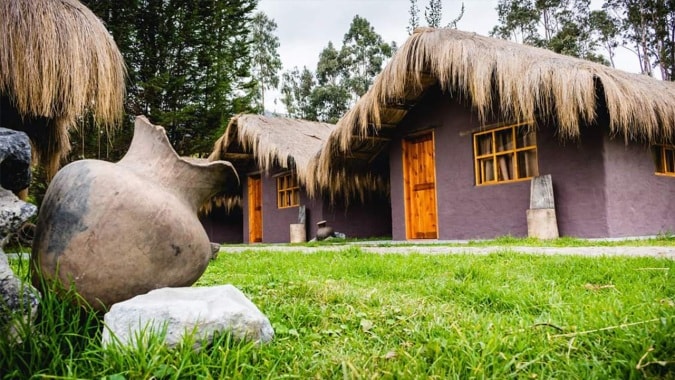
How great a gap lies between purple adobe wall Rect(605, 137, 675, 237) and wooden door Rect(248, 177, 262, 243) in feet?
30.8

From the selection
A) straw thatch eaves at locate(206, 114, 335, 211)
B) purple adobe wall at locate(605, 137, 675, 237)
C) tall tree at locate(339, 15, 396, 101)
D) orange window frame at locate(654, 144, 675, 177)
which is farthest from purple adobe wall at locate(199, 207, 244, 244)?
tall tree at locate(339, 15, 396, 101)

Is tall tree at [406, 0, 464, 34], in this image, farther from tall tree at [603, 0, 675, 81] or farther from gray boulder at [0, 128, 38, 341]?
gray boulder at [0, 128, 38, 341]

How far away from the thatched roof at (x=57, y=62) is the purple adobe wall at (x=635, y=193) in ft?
22.5

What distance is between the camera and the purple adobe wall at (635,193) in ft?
21.3

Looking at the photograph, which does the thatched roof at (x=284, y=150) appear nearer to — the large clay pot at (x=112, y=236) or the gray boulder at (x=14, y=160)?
the large clay pot at (x=112, y=236)

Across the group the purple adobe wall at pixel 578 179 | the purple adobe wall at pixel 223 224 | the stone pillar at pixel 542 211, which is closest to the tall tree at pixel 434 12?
the purple adobe wall at pixel 223 224

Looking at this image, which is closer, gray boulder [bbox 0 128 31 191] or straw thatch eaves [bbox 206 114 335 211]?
gray boulder [bbox 0 128 31 191]

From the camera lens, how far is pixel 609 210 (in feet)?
21.0

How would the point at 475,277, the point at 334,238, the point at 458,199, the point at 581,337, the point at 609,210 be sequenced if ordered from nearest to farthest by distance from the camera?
the point at 581,337, the point at 475,277, the point at 609,210, the point at 458,199, the point at 334,238

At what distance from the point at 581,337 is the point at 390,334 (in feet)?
2.38

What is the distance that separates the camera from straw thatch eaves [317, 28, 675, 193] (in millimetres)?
5961

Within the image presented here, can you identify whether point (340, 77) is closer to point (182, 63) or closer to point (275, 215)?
point (182, 63)

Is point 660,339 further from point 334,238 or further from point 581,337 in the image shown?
point 334,238

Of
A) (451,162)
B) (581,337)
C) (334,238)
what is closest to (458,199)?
(451,162)
